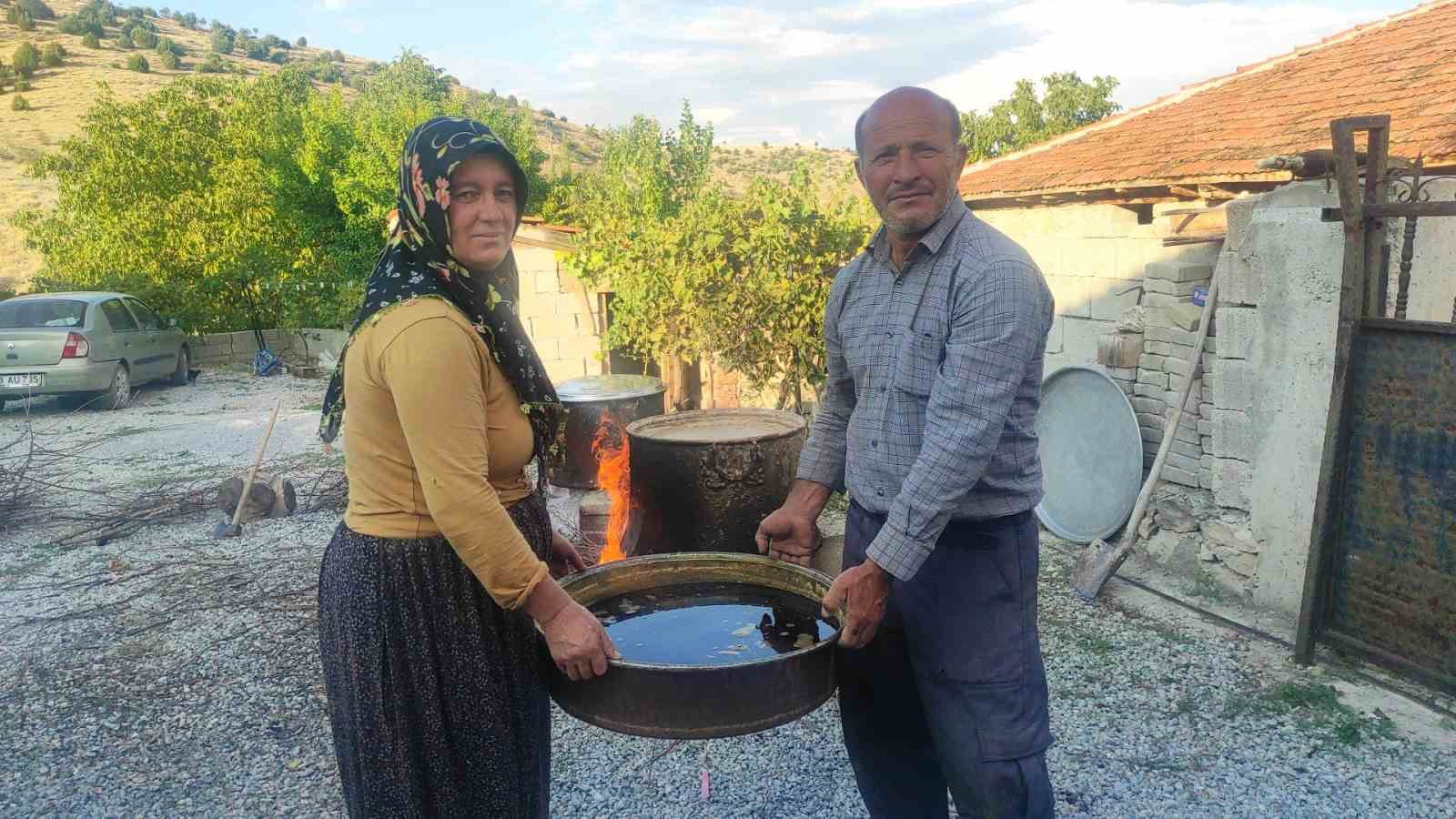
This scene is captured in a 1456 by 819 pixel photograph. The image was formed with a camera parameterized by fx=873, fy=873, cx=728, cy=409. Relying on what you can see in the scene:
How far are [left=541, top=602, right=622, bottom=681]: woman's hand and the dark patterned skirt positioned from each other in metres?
0.19

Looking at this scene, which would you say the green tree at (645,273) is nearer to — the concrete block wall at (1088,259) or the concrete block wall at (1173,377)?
the concrete block wall at (1088,259)

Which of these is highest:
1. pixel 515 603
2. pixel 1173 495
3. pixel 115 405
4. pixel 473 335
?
pixel 473 335

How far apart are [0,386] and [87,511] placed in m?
5.76

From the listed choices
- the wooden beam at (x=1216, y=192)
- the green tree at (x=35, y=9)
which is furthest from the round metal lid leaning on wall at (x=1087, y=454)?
the green tree at (x=35, y=9)

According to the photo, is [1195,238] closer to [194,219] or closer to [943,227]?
[943,227]

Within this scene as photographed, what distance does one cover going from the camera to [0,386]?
11.3 m

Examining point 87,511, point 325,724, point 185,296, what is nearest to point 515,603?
point 325,724

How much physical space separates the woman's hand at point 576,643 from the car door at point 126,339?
13413 mm

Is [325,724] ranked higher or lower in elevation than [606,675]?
lower

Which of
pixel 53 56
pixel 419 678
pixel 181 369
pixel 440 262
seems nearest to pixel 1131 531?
pixel 419 678

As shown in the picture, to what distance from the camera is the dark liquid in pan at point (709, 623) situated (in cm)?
198

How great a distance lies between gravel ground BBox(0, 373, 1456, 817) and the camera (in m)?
3.13

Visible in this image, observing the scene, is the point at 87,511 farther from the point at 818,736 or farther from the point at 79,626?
the point at 818,736

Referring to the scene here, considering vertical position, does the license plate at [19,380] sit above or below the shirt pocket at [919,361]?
below
